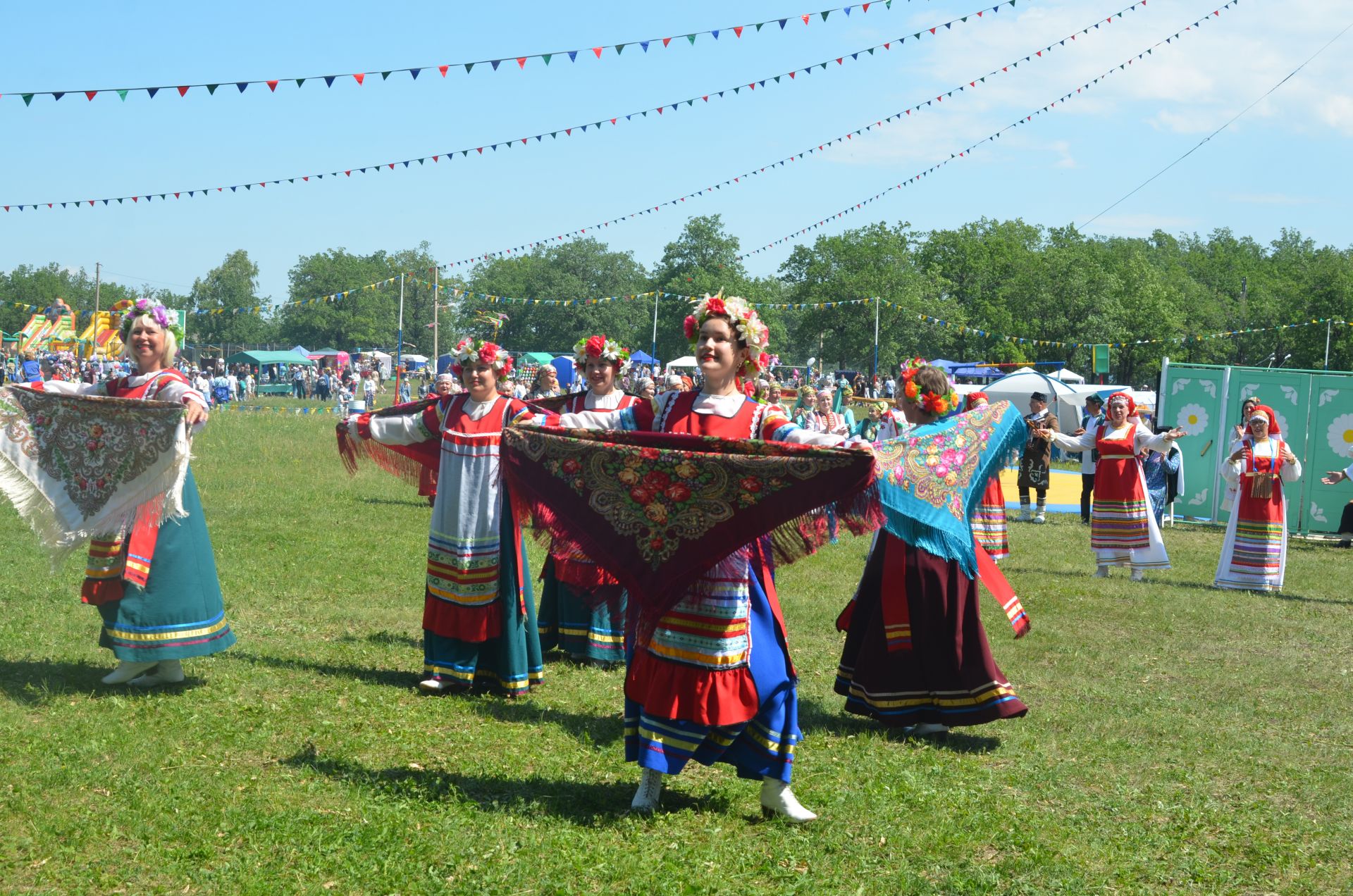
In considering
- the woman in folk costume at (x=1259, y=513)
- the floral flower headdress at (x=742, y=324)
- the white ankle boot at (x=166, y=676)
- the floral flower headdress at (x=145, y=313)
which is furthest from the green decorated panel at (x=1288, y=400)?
the white ankle boot at (x=166, y=676)

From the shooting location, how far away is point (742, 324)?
4.37 m

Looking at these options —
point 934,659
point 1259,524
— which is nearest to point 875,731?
point 934,659

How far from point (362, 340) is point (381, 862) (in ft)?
289

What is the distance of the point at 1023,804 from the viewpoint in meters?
4.73

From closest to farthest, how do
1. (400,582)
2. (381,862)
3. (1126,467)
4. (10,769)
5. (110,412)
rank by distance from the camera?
(381,862), (10,769), (110,412), (400,582), (1126,467)

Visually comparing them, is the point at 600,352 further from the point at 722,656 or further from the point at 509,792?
the point at 722,656

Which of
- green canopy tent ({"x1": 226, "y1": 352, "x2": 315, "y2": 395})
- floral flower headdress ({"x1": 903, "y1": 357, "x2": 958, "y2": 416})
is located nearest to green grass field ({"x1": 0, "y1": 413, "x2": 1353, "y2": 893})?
floral flower headdress ({"x1": 903, "y1": 357, "x2": 958, "y2": 416})

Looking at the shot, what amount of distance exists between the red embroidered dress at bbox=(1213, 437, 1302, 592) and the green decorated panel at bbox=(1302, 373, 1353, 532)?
5.35 meters

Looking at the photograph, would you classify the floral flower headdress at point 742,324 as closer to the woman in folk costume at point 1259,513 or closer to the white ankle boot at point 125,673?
the white ankle boot at point 125,673

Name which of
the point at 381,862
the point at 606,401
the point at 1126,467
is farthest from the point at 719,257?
the point at 381,862

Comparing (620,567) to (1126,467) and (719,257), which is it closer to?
(1126,467)

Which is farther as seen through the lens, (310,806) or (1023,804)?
(1023,804)

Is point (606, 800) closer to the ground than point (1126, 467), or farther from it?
closer to the ground

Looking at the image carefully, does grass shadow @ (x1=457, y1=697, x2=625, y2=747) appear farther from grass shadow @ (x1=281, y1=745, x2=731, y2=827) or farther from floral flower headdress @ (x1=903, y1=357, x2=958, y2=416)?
floral flower headdress @ (x1=903, y1=357, x2=958, y2=416)
